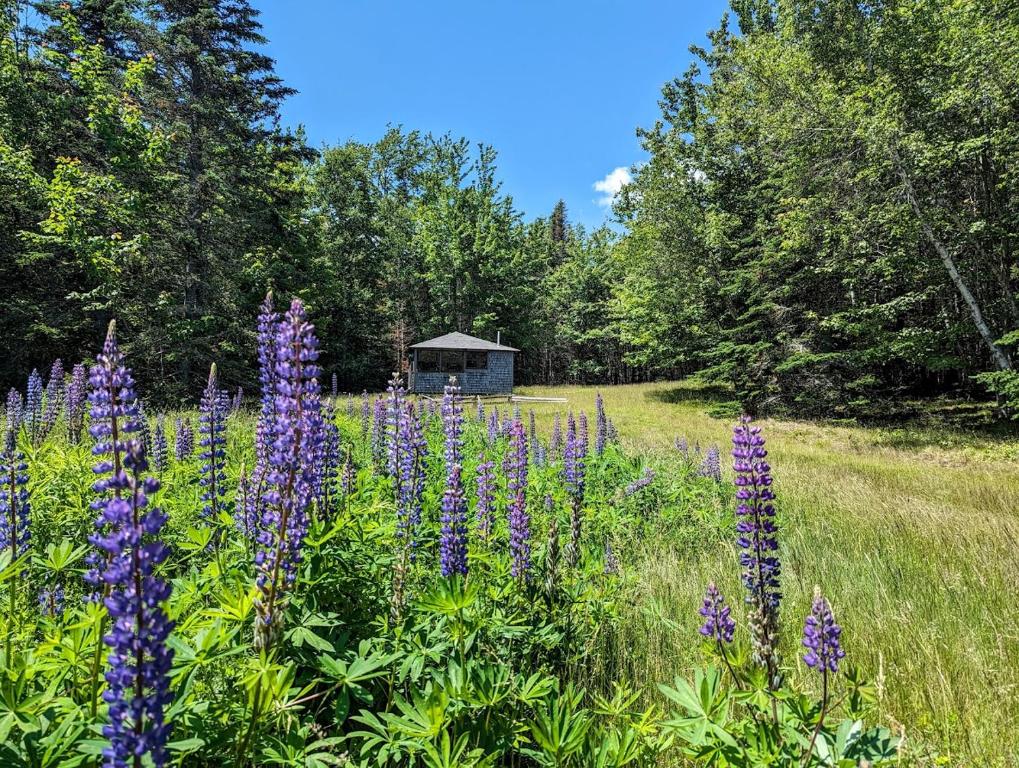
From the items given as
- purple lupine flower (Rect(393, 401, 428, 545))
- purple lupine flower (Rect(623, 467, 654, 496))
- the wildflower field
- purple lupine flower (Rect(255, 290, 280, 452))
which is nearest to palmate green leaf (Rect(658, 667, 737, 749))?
the wildflower field

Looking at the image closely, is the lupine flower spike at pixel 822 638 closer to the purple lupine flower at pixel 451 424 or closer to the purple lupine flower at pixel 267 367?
the purple lupine flower at pixel 451 424

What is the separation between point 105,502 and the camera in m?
1.21

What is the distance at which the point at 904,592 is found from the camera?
4.27m

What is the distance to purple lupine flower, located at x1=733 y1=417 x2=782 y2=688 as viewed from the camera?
201cm

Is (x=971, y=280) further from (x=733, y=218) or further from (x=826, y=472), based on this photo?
(x=826, y=472)

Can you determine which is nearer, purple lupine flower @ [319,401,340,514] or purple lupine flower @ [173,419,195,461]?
purple lupine flower @ [319,401,340,514]

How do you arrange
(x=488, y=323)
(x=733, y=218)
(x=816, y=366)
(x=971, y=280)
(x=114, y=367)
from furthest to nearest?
(x=488, y=323) < (x=733, y=218) < (x=816, y=366) < (x=971, y=280) < (x=114, y=367)

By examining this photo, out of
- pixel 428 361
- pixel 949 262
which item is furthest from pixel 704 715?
pixel 428 361

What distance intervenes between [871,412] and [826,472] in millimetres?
12179

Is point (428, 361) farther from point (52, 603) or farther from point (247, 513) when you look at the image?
point (52, 603)

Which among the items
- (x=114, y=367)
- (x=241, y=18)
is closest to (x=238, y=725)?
(x=114, y=367)

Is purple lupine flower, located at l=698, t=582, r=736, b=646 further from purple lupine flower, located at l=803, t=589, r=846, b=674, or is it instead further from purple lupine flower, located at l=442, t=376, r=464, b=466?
purple lupine flower, located at l=442, t=376, r=464, b=466

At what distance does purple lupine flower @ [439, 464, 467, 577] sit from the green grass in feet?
4.35

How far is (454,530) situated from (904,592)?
4.27 m
